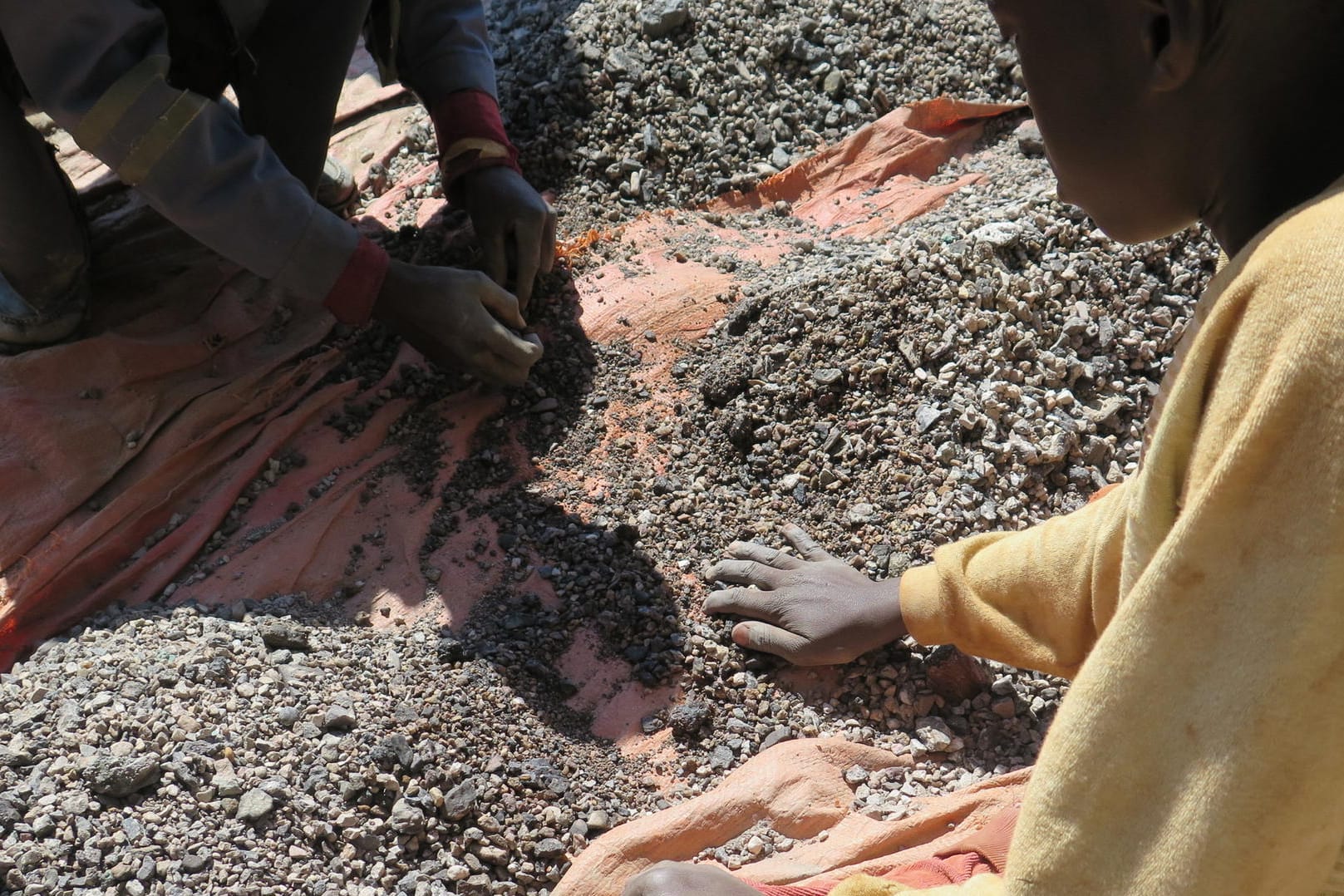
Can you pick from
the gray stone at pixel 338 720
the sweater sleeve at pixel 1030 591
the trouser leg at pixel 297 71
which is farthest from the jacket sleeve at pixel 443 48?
the sweater sleeve at pixel 1030 591

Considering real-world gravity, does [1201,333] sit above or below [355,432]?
above

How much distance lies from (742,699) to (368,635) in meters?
0.68

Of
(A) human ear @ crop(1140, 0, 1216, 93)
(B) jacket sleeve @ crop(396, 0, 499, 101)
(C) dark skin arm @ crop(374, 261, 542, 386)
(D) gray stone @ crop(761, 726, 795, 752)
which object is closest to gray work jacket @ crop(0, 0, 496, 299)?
(C) dark skin arm @ crop(374, 261, 542, 386)

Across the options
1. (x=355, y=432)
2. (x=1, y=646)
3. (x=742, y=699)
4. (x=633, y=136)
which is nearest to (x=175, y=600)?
(x=1, y=646)

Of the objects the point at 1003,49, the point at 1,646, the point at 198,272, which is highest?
the point at 1003,49

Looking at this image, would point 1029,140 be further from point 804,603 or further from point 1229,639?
point 1229,639

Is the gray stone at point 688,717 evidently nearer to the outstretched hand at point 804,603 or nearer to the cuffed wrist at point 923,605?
the outstretched hand at point 804,603

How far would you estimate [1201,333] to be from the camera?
2.99 ft

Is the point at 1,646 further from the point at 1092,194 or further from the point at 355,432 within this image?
the point at 1092,194

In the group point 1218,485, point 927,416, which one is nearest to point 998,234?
point 927,416

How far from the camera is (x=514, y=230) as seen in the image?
2584mm

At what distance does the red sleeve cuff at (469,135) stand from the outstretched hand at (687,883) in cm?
174

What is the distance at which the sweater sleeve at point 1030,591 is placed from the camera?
1559mm

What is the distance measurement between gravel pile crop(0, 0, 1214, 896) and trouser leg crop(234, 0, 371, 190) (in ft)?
1.13
